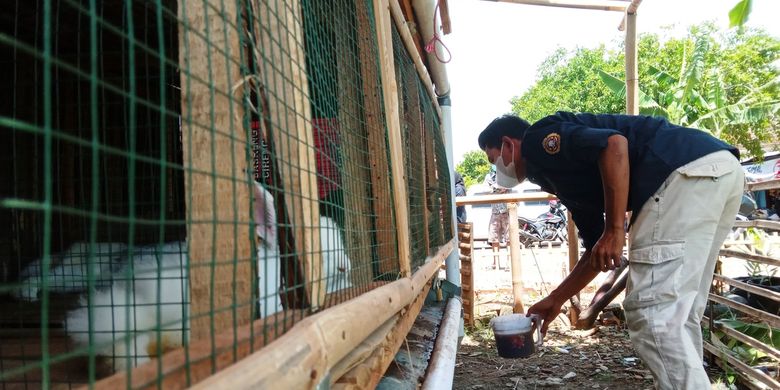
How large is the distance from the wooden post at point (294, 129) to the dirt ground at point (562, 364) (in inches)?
144

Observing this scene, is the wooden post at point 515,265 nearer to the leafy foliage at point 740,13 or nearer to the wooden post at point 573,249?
the wooden post at point 573,249

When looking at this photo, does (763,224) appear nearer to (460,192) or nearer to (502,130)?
(502,130)

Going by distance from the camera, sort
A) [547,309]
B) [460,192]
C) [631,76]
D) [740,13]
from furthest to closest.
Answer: [460,192] → [631,76] → [740,13] → [547,309]

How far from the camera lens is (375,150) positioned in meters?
2.13

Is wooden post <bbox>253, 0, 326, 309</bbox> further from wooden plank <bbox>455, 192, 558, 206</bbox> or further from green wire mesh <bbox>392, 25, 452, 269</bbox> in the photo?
wooden plank <bbox>455, 192, 558, 206</bbox>

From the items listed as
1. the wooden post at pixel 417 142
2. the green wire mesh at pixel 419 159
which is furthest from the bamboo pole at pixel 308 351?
the wooden post at pixel 417 142

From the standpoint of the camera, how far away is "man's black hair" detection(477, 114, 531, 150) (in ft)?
10.0

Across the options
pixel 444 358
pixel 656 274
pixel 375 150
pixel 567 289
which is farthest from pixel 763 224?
pixel 375 150

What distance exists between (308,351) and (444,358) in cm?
181

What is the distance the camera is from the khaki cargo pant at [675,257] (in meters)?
2.26

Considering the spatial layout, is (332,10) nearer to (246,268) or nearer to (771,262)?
(246,268)

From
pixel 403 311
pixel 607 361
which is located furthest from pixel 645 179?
pixel 607 361

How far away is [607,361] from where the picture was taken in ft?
16.1

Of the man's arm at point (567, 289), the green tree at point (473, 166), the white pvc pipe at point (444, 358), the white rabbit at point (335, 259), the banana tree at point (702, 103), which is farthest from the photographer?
the green tree at point (473, 166)
